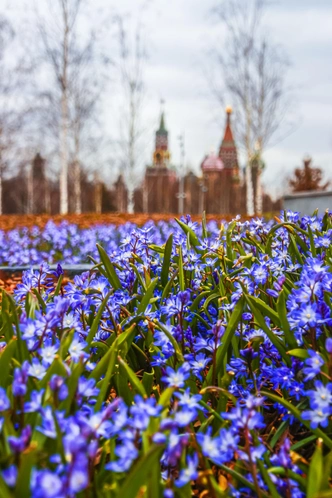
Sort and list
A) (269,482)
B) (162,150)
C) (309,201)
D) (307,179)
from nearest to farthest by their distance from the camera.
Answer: (269,482)
(309,201)
(307,179)
(162,150)

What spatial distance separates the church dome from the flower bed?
7952 centimetres

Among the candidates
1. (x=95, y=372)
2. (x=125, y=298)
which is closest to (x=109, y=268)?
(x=125, y=298)

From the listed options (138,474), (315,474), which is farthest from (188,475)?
(315,474)

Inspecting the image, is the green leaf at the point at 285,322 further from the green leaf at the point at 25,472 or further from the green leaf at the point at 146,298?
the green leaf at the point at 25,472

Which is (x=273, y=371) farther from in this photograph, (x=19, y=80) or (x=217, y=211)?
(x=217, y=211)

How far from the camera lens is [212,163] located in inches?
3196

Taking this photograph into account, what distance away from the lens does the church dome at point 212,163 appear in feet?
265

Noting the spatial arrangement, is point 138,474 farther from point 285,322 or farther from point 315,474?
point 285,322

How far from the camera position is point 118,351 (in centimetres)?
153

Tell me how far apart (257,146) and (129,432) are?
71.8 feet

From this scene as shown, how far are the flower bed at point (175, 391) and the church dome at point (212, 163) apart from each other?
79523 millimetres

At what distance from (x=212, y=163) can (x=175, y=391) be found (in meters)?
81.5

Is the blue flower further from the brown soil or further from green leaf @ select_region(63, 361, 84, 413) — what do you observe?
the brown soil

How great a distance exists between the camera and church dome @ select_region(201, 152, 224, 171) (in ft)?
265
